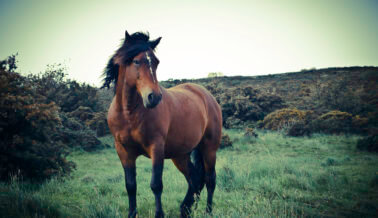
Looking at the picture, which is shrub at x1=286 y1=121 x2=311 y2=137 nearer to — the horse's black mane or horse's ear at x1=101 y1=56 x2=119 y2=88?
the horse's black mane

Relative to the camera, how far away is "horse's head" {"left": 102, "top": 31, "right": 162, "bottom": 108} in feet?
7.89

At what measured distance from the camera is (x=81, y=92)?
51.0 ft

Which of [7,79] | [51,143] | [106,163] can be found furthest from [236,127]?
[7,79]

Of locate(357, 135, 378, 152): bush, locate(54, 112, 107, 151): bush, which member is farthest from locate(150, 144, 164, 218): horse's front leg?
locate(357, 135, 378, 152): bush

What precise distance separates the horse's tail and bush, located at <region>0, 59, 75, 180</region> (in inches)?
139

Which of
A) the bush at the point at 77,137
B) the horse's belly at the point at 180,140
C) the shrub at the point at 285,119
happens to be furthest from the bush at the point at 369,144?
the bush at the point at 77,137

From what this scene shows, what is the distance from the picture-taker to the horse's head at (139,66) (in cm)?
240

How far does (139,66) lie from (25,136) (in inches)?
171

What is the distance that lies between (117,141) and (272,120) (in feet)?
46.1

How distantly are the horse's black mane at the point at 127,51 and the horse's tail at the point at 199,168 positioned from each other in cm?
198

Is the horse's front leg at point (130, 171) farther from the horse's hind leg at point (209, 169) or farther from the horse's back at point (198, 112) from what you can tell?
the horse's hind leg at point (209, 169)

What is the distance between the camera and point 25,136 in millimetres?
5164

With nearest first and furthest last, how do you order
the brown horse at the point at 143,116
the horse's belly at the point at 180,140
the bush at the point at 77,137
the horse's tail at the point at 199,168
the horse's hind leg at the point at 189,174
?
the brown horse at the point at 143,116 < the horse's belly at the point at 180,140 < the horse's hind leg at the point at 189,174 < the horse's tail at the point at 199,168 < the bush at the point at 77,137

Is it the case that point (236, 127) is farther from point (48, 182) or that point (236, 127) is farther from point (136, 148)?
point (136, 148)
